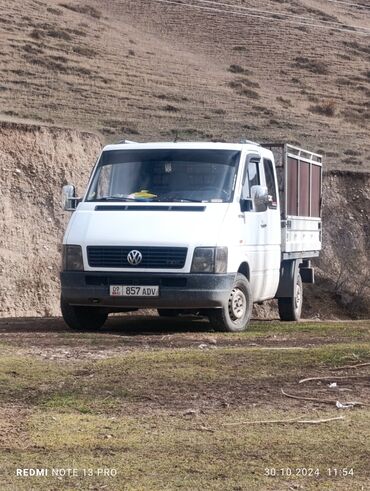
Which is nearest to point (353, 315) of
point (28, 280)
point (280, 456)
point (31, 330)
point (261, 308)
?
point (261, 308)

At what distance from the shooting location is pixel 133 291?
13.9 metres

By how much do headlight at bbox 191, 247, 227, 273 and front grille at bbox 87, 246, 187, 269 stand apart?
15cm

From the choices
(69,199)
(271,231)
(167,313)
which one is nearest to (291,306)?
(167,313)

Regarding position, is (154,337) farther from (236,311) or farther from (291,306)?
(291,306)

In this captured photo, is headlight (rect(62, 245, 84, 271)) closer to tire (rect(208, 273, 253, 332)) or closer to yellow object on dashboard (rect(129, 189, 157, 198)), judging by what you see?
yellow object on dashboard (rect(129, 189, 157, 198))

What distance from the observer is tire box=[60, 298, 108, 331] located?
14.7m

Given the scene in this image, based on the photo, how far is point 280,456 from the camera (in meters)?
7.50

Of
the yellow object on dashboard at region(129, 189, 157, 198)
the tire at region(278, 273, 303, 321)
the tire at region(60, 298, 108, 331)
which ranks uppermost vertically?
the yellow object on dashboard at region(129, 189, 157, 198)

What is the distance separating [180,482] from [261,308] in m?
18.2

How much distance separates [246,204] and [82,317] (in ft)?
8.66

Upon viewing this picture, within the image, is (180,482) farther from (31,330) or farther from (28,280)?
(28,280)

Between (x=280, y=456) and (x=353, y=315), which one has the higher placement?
(x=280, y=456)
